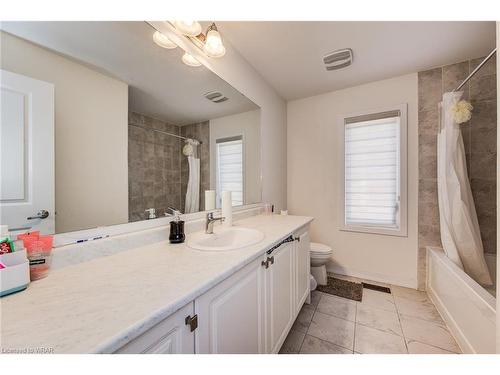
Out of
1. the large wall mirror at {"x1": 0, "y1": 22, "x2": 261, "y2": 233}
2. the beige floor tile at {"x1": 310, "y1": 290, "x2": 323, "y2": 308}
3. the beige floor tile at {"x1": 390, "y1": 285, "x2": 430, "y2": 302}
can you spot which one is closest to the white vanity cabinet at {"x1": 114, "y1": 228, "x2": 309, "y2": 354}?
the beige floor tile at {"x1": 310, "y1": 290, "x2": 323, "y2": 308}

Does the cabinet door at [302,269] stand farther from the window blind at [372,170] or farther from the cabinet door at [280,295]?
the window blind at [372,170]

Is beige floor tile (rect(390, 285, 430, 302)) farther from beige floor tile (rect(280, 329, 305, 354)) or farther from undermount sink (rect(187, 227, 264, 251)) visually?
undermount sink (rect(187, 227, 264, 251))

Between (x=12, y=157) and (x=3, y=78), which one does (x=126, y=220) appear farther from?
(x=3, y=78)

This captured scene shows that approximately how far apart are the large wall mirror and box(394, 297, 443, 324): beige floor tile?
195 cm

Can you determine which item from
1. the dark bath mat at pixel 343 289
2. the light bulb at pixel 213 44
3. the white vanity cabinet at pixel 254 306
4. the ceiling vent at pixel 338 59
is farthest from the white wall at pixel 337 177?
the light bulb at pixel 213 44

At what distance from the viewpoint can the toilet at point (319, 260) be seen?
2.04 metres

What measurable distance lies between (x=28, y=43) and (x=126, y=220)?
74 cm

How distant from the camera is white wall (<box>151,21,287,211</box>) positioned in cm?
133

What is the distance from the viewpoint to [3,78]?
0.62 metres

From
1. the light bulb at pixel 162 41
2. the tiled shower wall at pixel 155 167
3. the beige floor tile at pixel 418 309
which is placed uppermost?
the light bulb at pixel 162 41

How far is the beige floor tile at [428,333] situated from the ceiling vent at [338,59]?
90.5 inches

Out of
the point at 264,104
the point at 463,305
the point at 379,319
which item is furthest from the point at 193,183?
the point at 463,305

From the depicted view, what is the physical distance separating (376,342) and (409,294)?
3.01 feet

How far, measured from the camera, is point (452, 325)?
1407 millimetres
